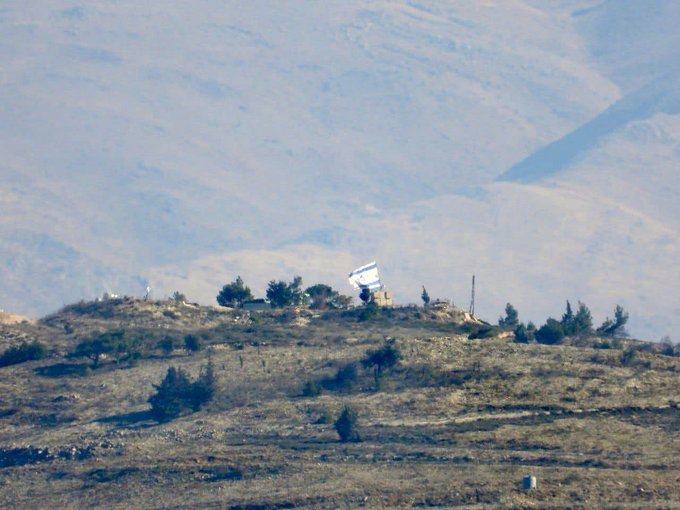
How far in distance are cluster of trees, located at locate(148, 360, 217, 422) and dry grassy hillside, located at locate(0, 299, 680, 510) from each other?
2.45ft

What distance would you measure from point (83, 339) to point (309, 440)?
→ 29599 mm

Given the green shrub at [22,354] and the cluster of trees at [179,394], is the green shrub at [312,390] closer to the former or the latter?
the cluster of trees at [179,394]

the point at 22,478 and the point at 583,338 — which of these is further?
the point at 583,338

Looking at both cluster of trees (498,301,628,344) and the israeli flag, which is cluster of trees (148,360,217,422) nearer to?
cluster of trees (498,301,628,344)

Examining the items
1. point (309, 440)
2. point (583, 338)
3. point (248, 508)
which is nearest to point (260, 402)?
point (309, 440)

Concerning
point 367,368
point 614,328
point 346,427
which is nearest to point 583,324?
point 614,328

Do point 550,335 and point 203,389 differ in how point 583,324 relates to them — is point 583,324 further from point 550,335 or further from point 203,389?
point 203,389

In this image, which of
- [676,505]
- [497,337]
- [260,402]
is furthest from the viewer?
[497,337]

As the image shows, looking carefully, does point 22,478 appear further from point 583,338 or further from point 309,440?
point 583,338

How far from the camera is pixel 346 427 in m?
61.8

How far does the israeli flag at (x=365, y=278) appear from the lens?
108062 mm

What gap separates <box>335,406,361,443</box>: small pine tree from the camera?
61.5 metres

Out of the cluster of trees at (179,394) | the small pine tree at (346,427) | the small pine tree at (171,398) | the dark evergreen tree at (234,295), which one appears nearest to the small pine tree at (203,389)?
the cluster of trees at (179,394)

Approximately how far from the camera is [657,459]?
54.6 metres
